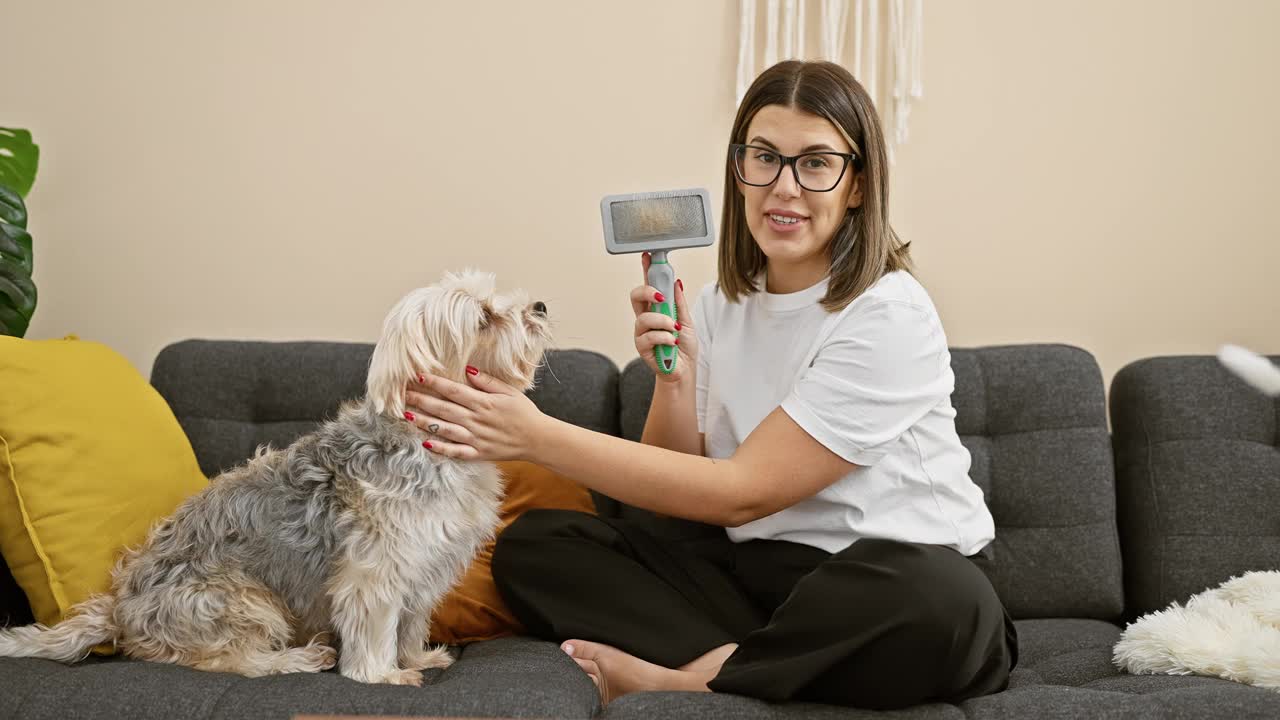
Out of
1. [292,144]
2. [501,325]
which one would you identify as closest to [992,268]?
[501,325]

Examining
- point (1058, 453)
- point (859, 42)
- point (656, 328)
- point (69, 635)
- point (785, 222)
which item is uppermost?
point (859, 42)

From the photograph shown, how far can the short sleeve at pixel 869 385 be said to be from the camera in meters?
1.60

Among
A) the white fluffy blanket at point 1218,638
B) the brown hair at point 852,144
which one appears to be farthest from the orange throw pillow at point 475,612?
the white fluffy blanket at point 1218,638

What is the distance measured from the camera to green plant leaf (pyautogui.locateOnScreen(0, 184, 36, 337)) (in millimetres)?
2225

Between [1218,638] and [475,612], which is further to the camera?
[475,612]

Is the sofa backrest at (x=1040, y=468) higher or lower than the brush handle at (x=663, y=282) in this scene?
lower

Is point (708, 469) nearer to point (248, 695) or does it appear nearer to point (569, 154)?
point (248, 695)

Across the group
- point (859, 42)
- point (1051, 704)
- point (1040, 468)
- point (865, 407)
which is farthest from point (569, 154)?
point (1051, 704)

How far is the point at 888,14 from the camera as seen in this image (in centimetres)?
258

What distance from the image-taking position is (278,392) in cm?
226

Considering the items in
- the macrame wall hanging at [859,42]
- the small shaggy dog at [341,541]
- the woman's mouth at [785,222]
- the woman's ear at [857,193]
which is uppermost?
the macrame wall hanging at [859,42]

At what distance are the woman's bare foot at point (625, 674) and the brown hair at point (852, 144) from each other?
2.34ft

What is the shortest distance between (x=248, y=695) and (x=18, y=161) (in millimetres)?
1652

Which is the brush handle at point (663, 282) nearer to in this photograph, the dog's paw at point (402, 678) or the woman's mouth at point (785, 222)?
the woman's mouth at point (785, 222)
